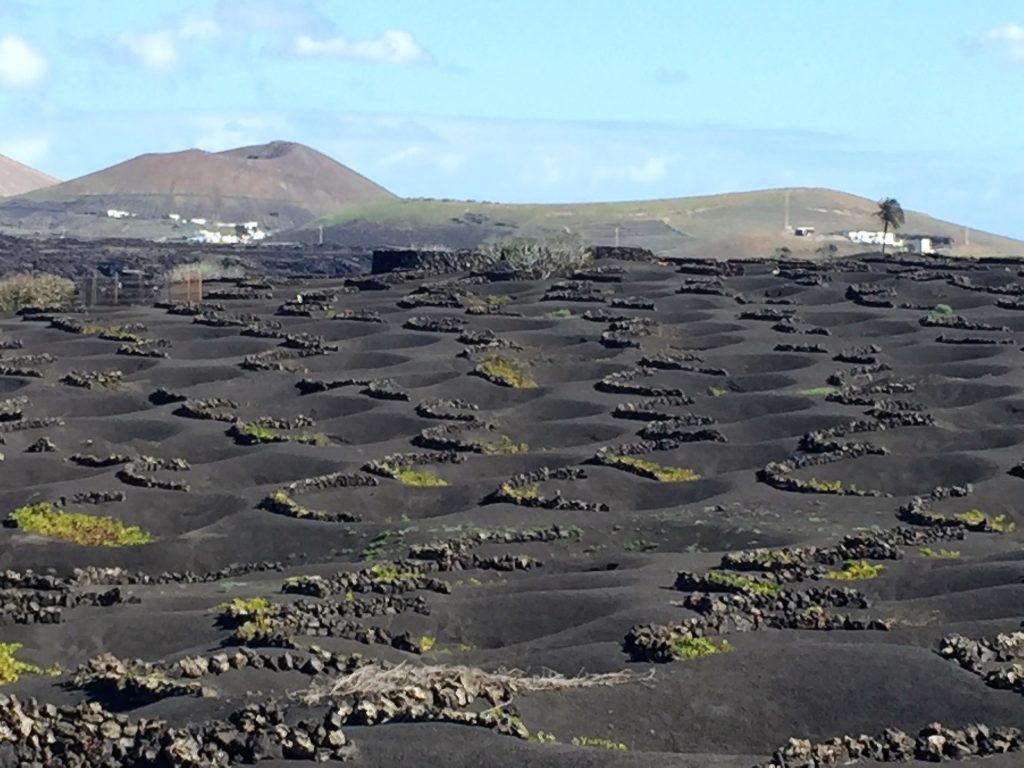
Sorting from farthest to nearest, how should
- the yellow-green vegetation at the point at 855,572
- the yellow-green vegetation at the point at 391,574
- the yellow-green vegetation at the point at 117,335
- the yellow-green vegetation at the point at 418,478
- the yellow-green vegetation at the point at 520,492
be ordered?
the yellow-green vegetation at the point at 117,335 → the yellow-green vegetation at the point at 418,478 → the yellow-green vegetation at the point at 520,492 → the yellow-green vegetation at the point at 391,574 → the yellow-green vegetation at the point at 855,572

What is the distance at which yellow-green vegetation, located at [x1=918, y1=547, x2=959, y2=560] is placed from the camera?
25531 mm

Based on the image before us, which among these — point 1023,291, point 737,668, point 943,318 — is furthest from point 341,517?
point 1023,291

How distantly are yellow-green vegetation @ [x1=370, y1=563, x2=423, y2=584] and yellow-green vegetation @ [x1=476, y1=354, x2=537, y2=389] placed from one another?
1833cm

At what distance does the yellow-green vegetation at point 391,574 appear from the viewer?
77.8ft

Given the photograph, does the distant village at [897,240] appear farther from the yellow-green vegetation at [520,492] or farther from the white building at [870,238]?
the yellow-green vegetation at [520,492]

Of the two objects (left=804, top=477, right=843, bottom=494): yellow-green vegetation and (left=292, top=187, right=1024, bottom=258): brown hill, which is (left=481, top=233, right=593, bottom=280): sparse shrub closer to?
(left=804, top=477, right=843, bottom=494): yellow-green vegetation

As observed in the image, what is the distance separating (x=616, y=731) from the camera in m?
16.0

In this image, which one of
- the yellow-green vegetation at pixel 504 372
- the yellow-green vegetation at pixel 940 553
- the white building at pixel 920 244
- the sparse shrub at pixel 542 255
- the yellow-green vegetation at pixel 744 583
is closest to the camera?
the yellow-green vegetation at pixel 744 583

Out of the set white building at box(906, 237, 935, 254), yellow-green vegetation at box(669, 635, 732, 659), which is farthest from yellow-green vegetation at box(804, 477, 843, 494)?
white building at box(906, 237, 935, 254)

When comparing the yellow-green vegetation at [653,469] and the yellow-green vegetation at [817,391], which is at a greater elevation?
Answer: the yellow-green vegetation at [817,391]

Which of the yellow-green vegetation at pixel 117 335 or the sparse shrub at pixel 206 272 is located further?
the sparse shrub at pixel 206 272

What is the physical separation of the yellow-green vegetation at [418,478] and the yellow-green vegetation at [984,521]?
8973 mm

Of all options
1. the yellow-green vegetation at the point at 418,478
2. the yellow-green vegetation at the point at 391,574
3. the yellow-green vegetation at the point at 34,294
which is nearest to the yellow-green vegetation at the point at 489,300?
the yellow-green vegetation at the point at 34,294

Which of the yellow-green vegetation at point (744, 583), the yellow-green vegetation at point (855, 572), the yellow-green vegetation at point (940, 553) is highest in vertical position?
the yellow-green vegetation at point (744, 583)
